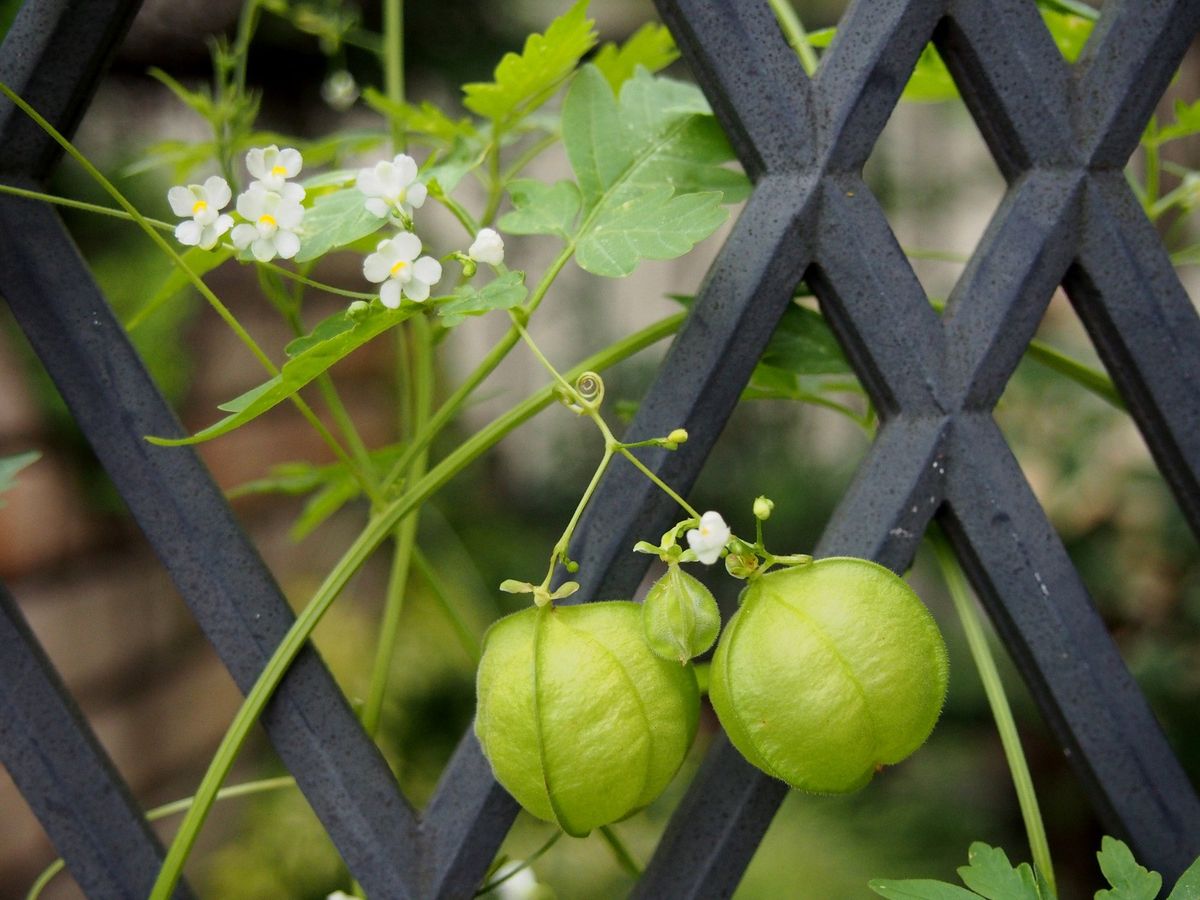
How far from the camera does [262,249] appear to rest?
0.38 meters

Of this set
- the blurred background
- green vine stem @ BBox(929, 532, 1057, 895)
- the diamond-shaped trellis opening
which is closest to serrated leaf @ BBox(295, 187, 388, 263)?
green vine stem @ BBox(929, 532, 1057, 895)

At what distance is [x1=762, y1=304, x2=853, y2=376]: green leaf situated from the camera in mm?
467

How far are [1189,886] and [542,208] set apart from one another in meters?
0.37

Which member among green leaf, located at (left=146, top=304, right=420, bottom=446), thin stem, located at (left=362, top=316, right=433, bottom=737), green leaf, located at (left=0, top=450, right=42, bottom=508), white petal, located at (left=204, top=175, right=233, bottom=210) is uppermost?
white petal, located at (left=204, top=175, right=233, bottom=210)

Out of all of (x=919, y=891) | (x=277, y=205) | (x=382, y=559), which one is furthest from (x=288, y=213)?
(x=382, y=559)

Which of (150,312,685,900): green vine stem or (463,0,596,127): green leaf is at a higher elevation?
(463,0,596,127): green leaf

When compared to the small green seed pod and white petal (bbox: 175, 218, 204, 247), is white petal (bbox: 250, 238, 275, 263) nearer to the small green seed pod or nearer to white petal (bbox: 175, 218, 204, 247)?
white petal (bbox: 175, 218, 204, 247)

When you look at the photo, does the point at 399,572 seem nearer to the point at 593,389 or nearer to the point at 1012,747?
the point at 593,389

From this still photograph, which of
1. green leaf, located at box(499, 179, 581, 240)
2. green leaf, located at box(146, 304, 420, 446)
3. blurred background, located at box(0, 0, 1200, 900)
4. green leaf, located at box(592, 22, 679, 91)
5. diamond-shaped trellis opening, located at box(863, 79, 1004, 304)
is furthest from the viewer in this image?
diamond-shaped trellis opening, located at box(863, 79, 1004, 304)

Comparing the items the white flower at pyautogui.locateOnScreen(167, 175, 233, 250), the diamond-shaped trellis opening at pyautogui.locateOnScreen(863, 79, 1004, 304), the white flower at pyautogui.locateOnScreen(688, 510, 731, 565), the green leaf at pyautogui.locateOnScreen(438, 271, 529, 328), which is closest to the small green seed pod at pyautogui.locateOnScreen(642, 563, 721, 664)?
the white flower at pyautogui.locateOnScreen(688, 510, 731, 565)

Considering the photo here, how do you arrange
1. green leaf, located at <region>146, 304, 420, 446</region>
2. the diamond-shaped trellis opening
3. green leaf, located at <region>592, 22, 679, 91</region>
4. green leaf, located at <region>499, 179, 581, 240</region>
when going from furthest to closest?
the diamond-shaped trellis opening
green leaf, located at <region>592, 22, 679, 91</region>
green leaf, located at <region>499, 179, 581, 240</region>
green leaf, located at <region>146, 304, 420, 446</region>

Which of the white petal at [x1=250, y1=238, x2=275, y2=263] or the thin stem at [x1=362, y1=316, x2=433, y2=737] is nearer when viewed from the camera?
the white petal at [x1=250, y1=238, x2=275, y2=263]

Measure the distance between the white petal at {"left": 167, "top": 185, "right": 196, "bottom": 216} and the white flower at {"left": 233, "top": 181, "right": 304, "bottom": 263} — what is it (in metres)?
0.02

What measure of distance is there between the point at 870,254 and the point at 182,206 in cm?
28
